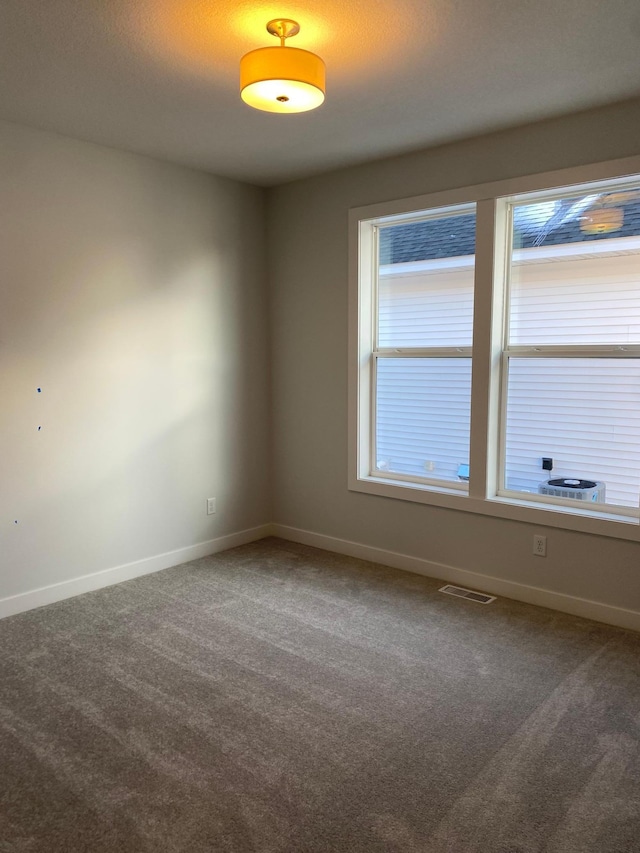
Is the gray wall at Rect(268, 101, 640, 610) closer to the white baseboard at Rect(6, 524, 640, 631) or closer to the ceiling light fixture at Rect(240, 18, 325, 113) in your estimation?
the white baseboard at Rect(6, 524, 640, 631)

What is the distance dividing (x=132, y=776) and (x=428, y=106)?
118 inches

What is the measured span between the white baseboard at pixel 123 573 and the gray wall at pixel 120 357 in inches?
1.6

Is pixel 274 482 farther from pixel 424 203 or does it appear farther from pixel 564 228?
pixel 564 228

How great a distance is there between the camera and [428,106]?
296 cm

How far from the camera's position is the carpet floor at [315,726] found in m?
1.85

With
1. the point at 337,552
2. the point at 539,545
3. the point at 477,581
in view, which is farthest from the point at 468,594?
the point at 337,552

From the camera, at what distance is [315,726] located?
2338 mm

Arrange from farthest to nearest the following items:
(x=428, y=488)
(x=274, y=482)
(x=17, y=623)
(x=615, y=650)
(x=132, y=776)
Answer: (x=274, y=482) → (x=428, y=488) → (x=17, y=623) → (x=615, y=650) → (x=132, y=776)

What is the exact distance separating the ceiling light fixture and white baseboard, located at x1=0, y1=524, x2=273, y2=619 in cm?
268

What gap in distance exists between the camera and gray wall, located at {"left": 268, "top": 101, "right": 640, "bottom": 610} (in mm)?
3156

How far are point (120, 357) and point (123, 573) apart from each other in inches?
51.1

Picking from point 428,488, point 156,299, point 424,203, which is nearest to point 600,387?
point 428,488

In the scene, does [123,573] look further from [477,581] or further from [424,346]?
[424,346]

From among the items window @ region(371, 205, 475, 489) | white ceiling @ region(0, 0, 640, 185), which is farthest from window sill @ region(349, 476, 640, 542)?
white ceiling @ region(0, 0, 640, 185)
